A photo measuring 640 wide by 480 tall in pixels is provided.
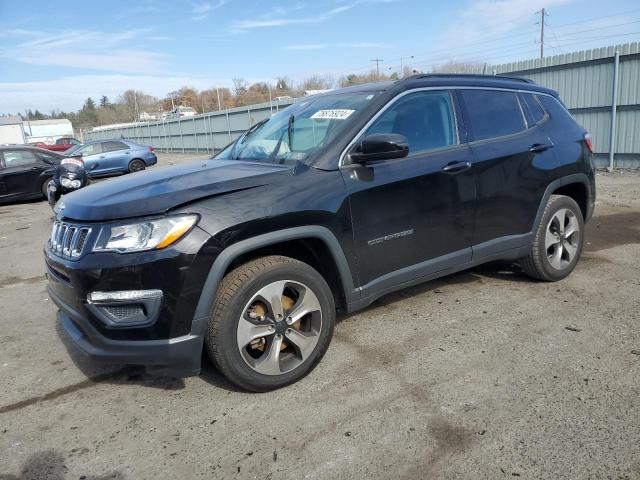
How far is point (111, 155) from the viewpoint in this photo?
18125 mm

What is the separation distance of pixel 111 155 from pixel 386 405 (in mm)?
17748

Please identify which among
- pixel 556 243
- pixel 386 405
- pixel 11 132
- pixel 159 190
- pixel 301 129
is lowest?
pixel 386 405

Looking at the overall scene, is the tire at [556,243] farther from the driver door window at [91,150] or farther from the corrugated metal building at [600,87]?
the driver door window at [91,150]

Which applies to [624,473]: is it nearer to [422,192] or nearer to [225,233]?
[422,192]

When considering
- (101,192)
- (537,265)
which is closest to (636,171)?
(537,265)

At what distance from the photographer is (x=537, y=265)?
4402 millimetres

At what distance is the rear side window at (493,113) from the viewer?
3.93m

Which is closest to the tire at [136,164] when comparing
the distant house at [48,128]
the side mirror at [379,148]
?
the side mirror at [379,148]

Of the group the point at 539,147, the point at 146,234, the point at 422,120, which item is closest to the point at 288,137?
the point at 422,120

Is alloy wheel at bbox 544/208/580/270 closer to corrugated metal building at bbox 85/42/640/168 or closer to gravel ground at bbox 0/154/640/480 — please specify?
gravel ground at bbox 0/154/640/480

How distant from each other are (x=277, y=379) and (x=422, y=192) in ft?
5.25

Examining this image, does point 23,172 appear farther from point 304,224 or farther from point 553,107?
point 553,107

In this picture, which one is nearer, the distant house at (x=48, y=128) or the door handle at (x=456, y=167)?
the door handle at (x=456, y=167)

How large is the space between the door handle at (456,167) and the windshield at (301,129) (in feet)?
2.43
